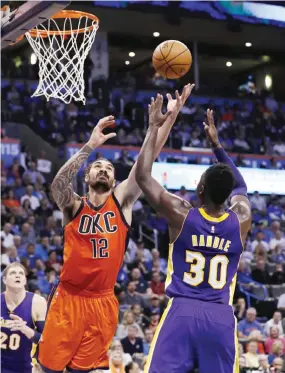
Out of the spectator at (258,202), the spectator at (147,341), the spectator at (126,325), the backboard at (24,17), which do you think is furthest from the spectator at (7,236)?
the spectator at (258,202)

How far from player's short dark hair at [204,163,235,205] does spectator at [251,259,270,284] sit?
11.0m

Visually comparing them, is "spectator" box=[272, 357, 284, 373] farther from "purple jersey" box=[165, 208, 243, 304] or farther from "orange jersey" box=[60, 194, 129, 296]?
"purple jersey" box=[165, 208, 243, 304]

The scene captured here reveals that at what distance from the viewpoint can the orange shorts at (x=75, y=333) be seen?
20.5ft

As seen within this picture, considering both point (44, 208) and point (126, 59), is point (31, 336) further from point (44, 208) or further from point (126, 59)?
point (126, 59)

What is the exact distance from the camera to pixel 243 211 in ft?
17.4

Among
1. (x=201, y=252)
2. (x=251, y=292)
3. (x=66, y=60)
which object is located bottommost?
(x=251, y=292)

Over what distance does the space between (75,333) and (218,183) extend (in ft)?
6.33

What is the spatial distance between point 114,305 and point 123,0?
17342 millimetres

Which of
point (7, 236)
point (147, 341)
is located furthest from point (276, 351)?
point (7, 236)

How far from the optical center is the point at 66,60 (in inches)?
408

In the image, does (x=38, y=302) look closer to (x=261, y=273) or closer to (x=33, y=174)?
(x=261, y=273)

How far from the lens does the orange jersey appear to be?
631cm

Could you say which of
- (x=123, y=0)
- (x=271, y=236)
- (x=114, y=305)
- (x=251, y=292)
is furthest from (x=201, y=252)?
(x=123, y=0)

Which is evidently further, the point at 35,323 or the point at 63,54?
the point at 63,54
